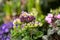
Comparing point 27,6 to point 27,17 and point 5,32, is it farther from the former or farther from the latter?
point 27,17

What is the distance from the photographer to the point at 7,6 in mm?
2146

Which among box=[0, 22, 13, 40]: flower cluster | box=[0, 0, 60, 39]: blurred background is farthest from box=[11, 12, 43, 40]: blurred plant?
box=[0, 0, 60, 39]: blurred background

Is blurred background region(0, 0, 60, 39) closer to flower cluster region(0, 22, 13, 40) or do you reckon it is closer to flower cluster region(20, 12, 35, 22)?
flower cluster region(0, 22, 13, 40)

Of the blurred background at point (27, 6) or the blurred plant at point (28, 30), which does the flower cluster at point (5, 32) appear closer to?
the blurred plant at point (28, 30)

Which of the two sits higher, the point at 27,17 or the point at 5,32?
the point at 27,17

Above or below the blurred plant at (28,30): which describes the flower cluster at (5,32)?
below

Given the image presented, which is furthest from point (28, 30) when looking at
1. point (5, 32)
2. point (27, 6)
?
point (27, 6)

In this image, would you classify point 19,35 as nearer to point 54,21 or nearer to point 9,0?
point 54,21

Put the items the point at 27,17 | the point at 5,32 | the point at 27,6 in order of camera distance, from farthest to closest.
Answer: the point at 27,6, the point at 5,32, the point at 27,17

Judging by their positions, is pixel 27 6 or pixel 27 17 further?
pixel 27 6

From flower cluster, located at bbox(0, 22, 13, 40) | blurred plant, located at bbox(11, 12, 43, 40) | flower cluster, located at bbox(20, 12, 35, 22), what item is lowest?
flower cluster, located at bbox(0, 22, 13, 40)

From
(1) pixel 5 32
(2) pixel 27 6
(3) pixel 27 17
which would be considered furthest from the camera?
(2) pixel 27 6

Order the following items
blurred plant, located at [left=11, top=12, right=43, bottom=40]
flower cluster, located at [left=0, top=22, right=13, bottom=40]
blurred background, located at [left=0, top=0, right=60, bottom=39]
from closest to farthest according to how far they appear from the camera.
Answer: blurred plant, located at [left=11, top=12, right=43, bottom=40], flower cluster, located at [left=0, top=22, right=13, bottom=40], blurred background, located at [left=0, top=0, right=60, bottom=39]

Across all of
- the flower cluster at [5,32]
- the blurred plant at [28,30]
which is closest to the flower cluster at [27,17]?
the blurred plant at [28,30]
